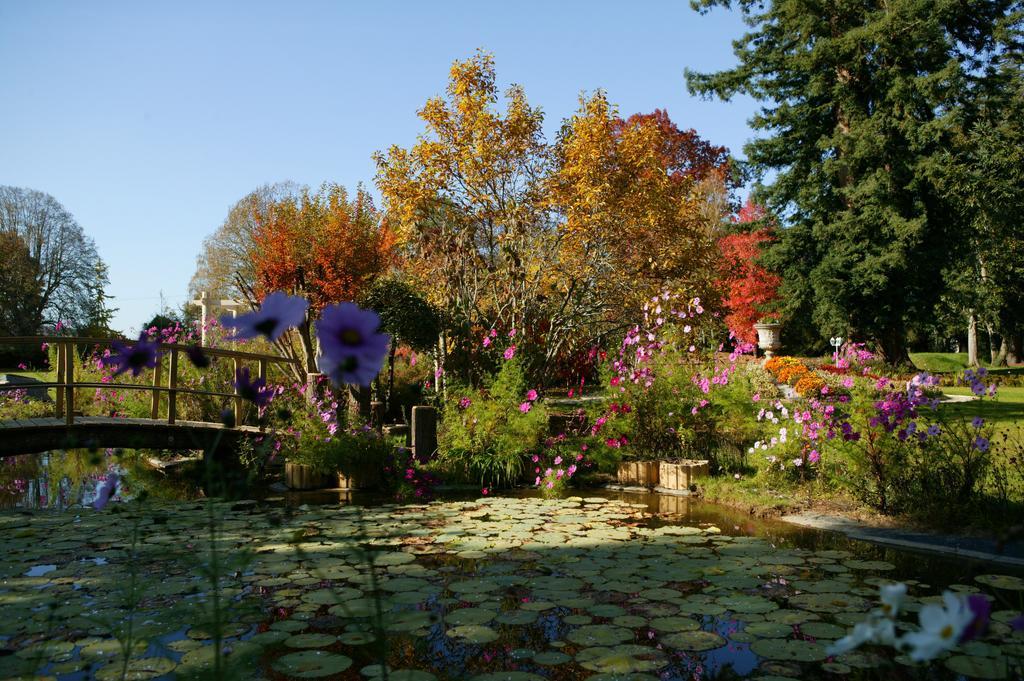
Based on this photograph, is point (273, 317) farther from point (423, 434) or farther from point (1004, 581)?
point (423, 434)

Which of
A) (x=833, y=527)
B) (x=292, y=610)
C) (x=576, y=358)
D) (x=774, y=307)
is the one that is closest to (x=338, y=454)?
(x=292, y=610)

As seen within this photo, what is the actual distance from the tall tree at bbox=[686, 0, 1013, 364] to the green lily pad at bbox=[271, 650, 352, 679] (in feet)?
49.3

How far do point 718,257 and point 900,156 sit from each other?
7073mm

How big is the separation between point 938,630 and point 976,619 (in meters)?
0.05

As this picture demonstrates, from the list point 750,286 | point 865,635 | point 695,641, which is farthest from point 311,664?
point 750,286

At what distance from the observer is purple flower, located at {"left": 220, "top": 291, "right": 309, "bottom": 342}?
55.0 inches

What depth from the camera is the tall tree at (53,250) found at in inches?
1078

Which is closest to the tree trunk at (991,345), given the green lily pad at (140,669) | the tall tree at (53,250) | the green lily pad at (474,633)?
the green lily pad at (474,633)

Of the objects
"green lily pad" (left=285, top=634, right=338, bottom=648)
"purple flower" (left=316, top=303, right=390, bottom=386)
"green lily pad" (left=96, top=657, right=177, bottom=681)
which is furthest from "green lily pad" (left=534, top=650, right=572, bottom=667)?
"purple flower" (left=316, top=303, right=390, bottom=386)

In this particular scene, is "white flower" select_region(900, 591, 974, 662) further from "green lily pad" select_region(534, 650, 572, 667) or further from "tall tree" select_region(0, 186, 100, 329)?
"tall tree" select_region(0, 186, 100, 329)

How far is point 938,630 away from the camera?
3.12 ft

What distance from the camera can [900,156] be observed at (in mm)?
15469

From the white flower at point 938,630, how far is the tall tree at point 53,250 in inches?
1199

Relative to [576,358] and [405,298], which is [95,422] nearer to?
[405,298]
